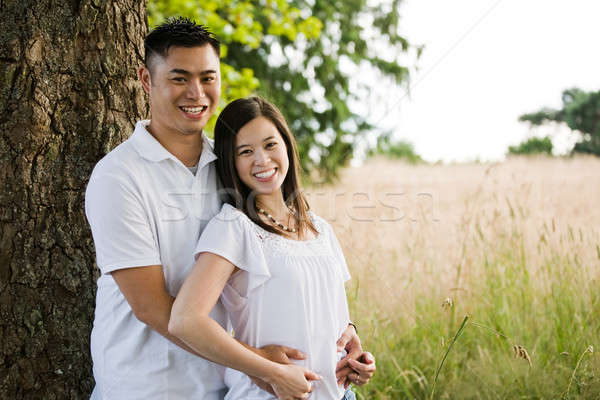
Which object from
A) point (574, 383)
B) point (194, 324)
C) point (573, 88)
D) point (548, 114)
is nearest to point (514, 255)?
point (574, 383)

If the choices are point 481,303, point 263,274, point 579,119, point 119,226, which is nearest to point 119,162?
point 119,226

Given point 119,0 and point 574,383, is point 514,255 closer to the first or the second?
point 574,383

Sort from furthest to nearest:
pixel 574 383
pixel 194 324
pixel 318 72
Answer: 1. pixel 318 72
2. pixel 574 383
3. pixel 194 324

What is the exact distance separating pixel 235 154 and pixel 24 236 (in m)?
1.02

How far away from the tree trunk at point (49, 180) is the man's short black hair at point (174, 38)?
1.69 feet

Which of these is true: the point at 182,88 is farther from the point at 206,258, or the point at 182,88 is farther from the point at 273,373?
the point at 273,373

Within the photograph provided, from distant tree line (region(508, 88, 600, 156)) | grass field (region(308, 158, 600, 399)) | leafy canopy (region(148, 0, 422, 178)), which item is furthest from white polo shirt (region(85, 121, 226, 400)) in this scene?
distant tree line (region(508, 88, 600, 156))

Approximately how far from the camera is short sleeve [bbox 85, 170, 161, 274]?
1734mm

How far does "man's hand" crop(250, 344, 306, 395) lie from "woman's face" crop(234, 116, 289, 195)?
55cm

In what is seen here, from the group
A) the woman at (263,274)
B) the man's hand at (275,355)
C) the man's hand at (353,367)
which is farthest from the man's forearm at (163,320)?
the man's hand at (353,367)

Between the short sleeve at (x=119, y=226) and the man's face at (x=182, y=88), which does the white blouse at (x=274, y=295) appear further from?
the man's face at (x=182, y=88)

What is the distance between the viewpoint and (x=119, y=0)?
8.00 ft

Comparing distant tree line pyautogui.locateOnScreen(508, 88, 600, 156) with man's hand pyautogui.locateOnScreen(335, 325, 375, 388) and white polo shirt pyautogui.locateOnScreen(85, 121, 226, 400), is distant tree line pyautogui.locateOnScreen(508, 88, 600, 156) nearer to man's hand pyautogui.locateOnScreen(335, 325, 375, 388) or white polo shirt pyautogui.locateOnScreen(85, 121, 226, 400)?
man's hand pyautogui.locateOnScreen(335, 325, 375, 388)

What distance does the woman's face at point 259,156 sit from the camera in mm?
1921
